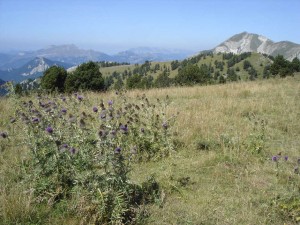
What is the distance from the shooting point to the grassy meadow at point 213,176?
148 inches

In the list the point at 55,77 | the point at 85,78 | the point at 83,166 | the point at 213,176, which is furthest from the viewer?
the point at 85,78

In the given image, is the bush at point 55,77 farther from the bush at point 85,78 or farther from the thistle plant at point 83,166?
the thistle plant at point 83,166

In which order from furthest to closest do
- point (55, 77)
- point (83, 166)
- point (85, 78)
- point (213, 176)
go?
point (85, 78)
point (55, 77)
point (213, 176)
point (83, 166)

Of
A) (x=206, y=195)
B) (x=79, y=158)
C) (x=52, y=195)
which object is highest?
(x=79, y=158)

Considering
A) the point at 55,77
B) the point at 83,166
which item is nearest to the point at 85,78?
the point at 55,77

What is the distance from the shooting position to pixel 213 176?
5.11 m

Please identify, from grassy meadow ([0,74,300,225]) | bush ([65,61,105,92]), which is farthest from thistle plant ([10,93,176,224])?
bush ([65,61,105,92])

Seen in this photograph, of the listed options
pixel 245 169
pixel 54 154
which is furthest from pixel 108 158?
pixel 245 169

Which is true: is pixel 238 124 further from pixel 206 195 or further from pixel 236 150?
pixel 206 195

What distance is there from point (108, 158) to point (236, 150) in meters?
3.29

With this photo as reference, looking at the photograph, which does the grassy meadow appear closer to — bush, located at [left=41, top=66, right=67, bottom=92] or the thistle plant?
the thistle plant

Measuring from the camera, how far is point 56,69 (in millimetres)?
37219

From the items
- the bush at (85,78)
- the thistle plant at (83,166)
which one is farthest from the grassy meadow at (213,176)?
the bush at (85,78)

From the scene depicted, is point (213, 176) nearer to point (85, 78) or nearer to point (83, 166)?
point (83, 166)
